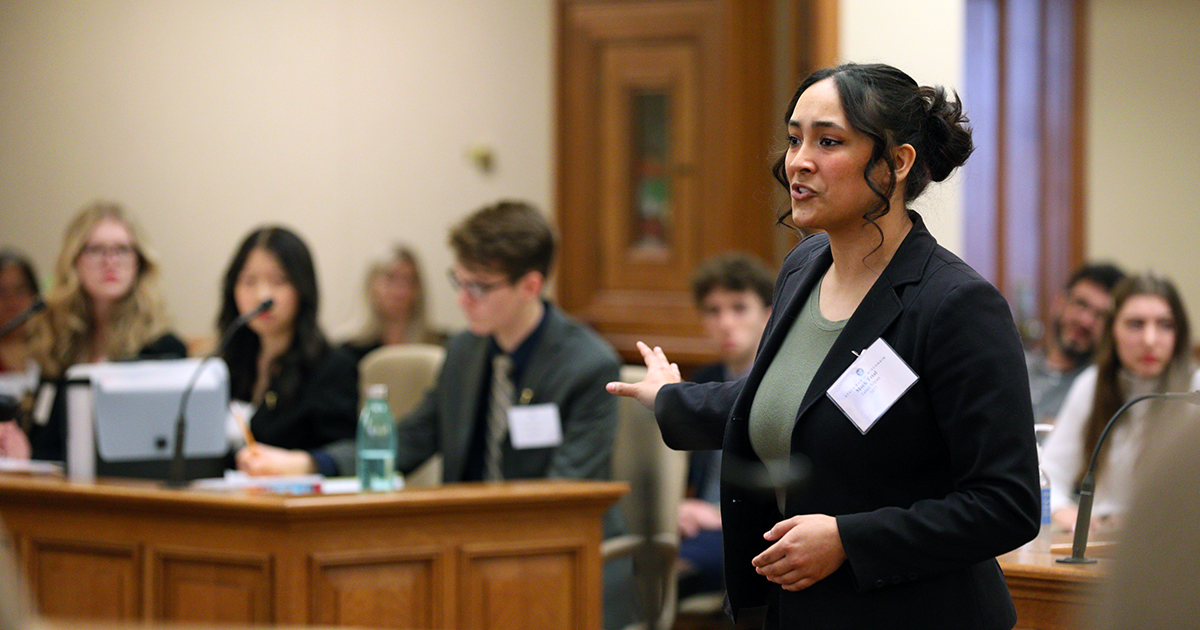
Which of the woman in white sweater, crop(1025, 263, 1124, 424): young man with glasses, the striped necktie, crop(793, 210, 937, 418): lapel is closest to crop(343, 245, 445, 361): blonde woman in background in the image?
the striped necktie

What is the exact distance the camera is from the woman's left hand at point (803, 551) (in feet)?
5.13

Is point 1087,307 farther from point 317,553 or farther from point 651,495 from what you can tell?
point 317,553

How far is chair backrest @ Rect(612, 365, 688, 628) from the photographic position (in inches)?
134

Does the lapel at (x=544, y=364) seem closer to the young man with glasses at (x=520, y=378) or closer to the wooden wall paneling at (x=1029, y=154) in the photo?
the young man with glasses at (x=520, y=378)

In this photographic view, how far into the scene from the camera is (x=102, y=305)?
4.07 metres

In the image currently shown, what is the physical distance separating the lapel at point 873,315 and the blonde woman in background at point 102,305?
9.41 feet

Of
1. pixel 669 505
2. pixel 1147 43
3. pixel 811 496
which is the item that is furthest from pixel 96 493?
pixel 1147 43

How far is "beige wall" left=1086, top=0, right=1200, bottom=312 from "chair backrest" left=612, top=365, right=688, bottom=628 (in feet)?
12.4

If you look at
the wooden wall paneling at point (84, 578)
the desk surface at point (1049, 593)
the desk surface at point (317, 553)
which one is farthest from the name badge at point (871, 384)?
the wooden wall paneling at point (84, 578)

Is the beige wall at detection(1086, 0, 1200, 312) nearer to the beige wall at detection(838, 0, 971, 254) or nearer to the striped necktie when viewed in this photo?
the beige wall at detection(838, 0, 971, 254)

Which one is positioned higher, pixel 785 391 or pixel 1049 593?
pixel 785 391

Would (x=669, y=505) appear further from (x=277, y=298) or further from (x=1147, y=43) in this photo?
(x=1147, y=43)

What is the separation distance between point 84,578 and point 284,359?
0.92 m

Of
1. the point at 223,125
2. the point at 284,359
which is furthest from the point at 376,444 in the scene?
the point at 223,125
